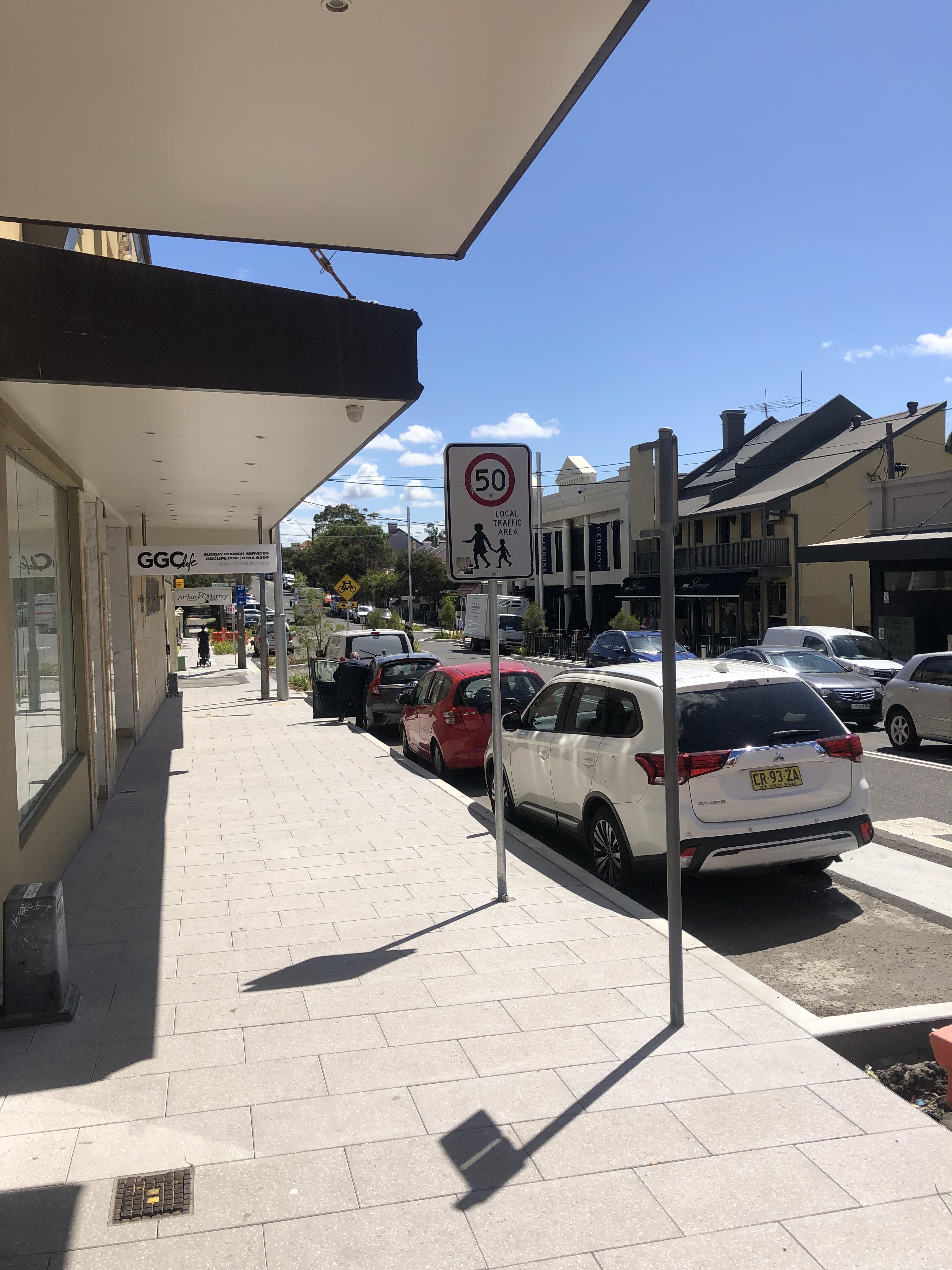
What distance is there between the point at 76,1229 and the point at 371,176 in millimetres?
4547

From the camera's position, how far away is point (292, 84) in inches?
159

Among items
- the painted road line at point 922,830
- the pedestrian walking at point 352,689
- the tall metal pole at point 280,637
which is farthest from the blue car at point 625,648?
the painted road line at point 922,830

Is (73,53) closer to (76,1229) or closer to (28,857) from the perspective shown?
(76,1229)

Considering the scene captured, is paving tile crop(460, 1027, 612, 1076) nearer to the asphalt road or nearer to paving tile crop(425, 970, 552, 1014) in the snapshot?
paving tile crop(425, 970, 552, 1014)

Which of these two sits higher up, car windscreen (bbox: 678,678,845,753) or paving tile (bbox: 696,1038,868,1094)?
car windscreen (bbox: 678,678,845,753)

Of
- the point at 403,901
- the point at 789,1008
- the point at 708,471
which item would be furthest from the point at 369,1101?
the point at 708,471

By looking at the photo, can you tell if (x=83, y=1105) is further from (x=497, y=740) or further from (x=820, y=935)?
(x=820, y=935)

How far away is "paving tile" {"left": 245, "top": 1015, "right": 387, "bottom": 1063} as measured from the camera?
4.50 metres

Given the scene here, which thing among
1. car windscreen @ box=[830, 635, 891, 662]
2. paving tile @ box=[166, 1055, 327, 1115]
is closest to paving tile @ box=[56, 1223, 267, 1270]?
paving tile @ box=[166, 1055, 327, 1115]

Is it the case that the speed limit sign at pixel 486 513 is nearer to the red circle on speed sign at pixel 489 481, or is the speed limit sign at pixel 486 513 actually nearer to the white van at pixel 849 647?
the red circle on speed sign at pixel 489 481

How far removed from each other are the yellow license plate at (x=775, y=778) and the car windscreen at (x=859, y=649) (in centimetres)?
1319

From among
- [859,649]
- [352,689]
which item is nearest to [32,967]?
[352,689]

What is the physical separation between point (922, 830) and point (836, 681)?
8194mm

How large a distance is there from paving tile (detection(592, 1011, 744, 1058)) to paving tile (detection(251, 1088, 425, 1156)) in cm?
101
